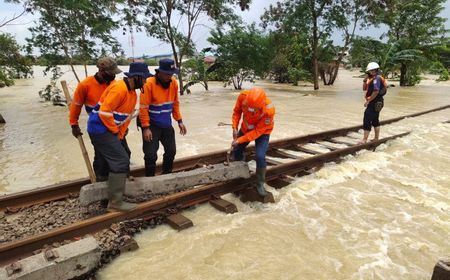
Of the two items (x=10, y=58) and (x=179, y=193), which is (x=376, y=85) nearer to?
(x=179, y=193)

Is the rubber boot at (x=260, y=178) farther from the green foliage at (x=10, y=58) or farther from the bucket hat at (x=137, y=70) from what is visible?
the green foliage at (x=10, y=58)

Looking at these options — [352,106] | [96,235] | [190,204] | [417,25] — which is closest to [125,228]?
[96,235]

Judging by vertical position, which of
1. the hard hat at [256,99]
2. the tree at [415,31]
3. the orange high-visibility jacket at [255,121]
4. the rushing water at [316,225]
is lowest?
the rushing water at [316,225]

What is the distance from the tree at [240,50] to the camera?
23484 millimetres

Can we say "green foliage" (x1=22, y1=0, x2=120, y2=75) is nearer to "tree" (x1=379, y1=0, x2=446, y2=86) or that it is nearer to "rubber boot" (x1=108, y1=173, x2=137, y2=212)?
"rubber boot" (x1=108, y1=173, x2=137, y2=212)

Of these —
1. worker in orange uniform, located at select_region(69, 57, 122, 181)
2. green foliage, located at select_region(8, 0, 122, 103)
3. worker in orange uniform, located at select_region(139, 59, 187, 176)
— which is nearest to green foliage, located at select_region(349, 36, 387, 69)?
green foliage, located at select_region(8, 0, 122, 103)

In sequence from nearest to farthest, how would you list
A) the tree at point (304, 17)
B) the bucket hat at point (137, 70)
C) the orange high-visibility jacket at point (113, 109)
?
the orange high-visibility jacket at point (113, 109), the bucket hat at point (137, 70), the tree at point (304, 17)

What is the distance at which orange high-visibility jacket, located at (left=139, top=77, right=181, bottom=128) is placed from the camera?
4512mm

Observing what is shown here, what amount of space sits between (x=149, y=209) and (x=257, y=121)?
70.4 inches

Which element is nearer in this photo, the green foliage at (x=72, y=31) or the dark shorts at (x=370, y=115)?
the dark shorts at (x=370, y=115)

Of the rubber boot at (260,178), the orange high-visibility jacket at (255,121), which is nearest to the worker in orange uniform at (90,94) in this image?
the orange high-visibility jacket at (255,121)

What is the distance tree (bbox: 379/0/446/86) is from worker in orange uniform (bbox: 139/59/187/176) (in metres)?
24.6

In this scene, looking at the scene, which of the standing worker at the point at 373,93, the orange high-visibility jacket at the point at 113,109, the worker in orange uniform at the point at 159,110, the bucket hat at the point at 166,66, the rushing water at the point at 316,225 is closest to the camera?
the rushing water at the point at 316,225

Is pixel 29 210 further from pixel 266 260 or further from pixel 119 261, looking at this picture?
pixel 266 260
